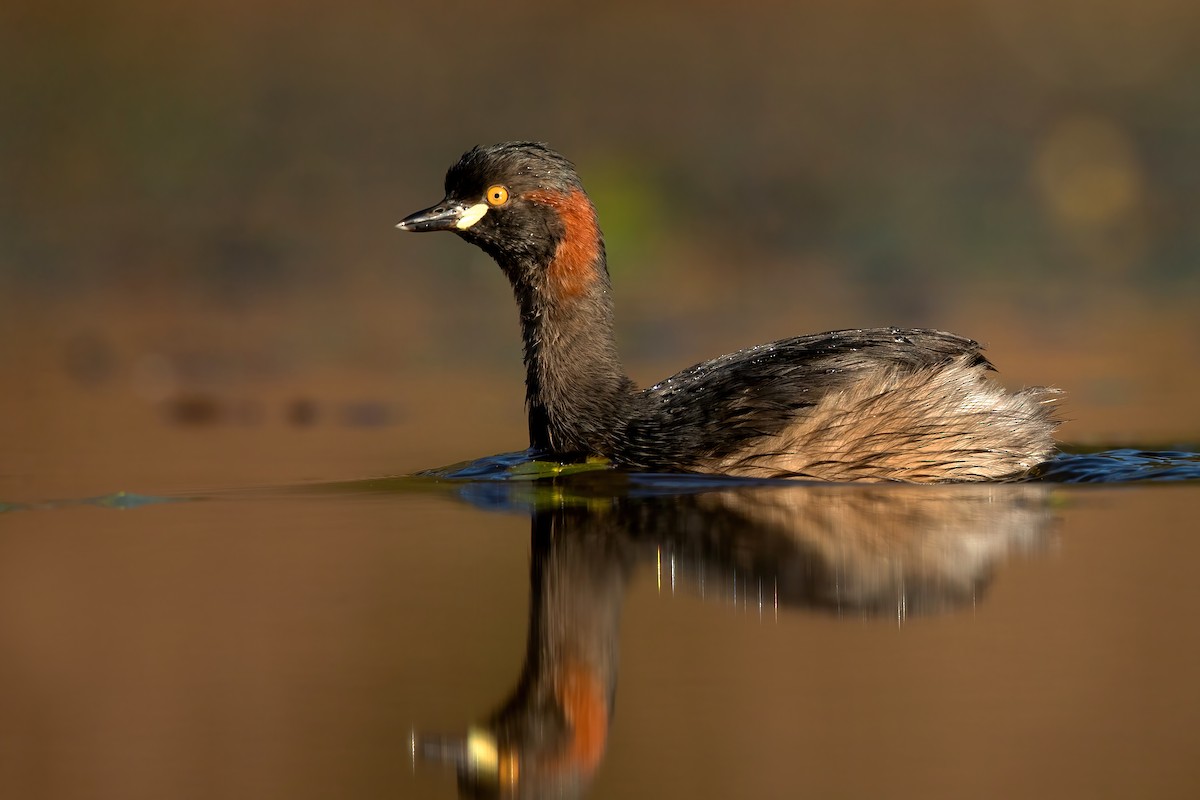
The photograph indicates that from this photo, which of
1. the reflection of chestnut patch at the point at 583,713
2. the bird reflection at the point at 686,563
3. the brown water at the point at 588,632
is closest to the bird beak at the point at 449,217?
the brown water at the point at 588,632

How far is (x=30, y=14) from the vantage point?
17.1 metres

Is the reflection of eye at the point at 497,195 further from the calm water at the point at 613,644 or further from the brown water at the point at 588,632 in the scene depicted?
the calm water at the point at 613,644

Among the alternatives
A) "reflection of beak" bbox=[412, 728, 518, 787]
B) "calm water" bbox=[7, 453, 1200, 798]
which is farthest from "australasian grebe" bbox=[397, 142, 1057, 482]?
"reflection of beak" bbox=[412, 728, 518, 787]

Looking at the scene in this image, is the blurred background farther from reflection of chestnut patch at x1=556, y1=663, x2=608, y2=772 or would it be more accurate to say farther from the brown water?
reflection of chestnut patch at x1=556, y1=663, x2=608, y2=772

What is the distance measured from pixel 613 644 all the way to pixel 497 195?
4002mm

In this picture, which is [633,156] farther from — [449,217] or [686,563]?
[686,563]

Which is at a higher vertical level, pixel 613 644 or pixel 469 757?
pixel 613 644

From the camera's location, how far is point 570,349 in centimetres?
881

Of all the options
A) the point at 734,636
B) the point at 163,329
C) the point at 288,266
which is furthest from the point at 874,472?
the point at 288,266

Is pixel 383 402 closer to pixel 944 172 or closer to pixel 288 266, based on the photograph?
pixel 288 266

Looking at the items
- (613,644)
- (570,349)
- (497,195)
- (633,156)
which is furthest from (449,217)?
(633,156)

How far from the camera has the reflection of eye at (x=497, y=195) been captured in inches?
348

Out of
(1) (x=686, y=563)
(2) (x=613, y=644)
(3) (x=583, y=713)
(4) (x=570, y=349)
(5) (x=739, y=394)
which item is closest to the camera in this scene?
(3) (x=583, y=713)

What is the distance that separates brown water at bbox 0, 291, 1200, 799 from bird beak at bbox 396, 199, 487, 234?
3.82 feet
